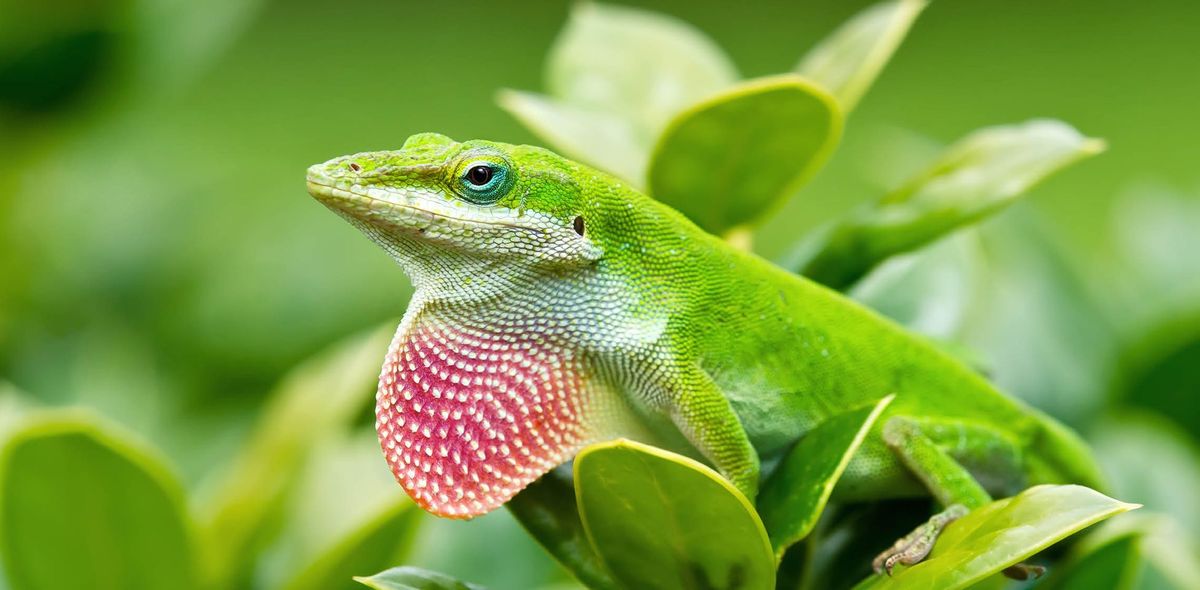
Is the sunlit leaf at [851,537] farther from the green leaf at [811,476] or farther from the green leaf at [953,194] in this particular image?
the green leaf at [953,194]

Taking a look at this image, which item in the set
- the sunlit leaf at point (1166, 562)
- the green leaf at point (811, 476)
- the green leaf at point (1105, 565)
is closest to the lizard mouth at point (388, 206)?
the green leaf at point (811, 476)

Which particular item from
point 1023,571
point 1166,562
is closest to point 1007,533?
point 1023,571

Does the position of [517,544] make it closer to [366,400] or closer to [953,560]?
[366,400]

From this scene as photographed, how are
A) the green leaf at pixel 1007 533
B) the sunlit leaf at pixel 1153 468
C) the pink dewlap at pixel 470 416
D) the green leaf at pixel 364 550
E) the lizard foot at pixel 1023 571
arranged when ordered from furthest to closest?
the sunlit leaf at pixel 1153 468, the green leaf at pixel 364 550, the lizard foot at pixel 1023 571, the pink dewlap at pixel 470 416, the green leaf at pixel 1007 533

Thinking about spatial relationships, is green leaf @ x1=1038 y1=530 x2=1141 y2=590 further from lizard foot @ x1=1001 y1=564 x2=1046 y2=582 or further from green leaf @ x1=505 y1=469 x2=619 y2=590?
green leaf @ x1=505 y1=469 x2=619 y2=590

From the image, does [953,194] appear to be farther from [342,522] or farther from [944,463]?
Answer: [342,522]

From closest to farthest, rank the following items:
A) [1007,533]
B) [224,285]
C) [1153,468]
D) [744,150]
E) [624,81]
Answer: [1007,533], [744,150], [624,81], [1153,468], [224,285]
